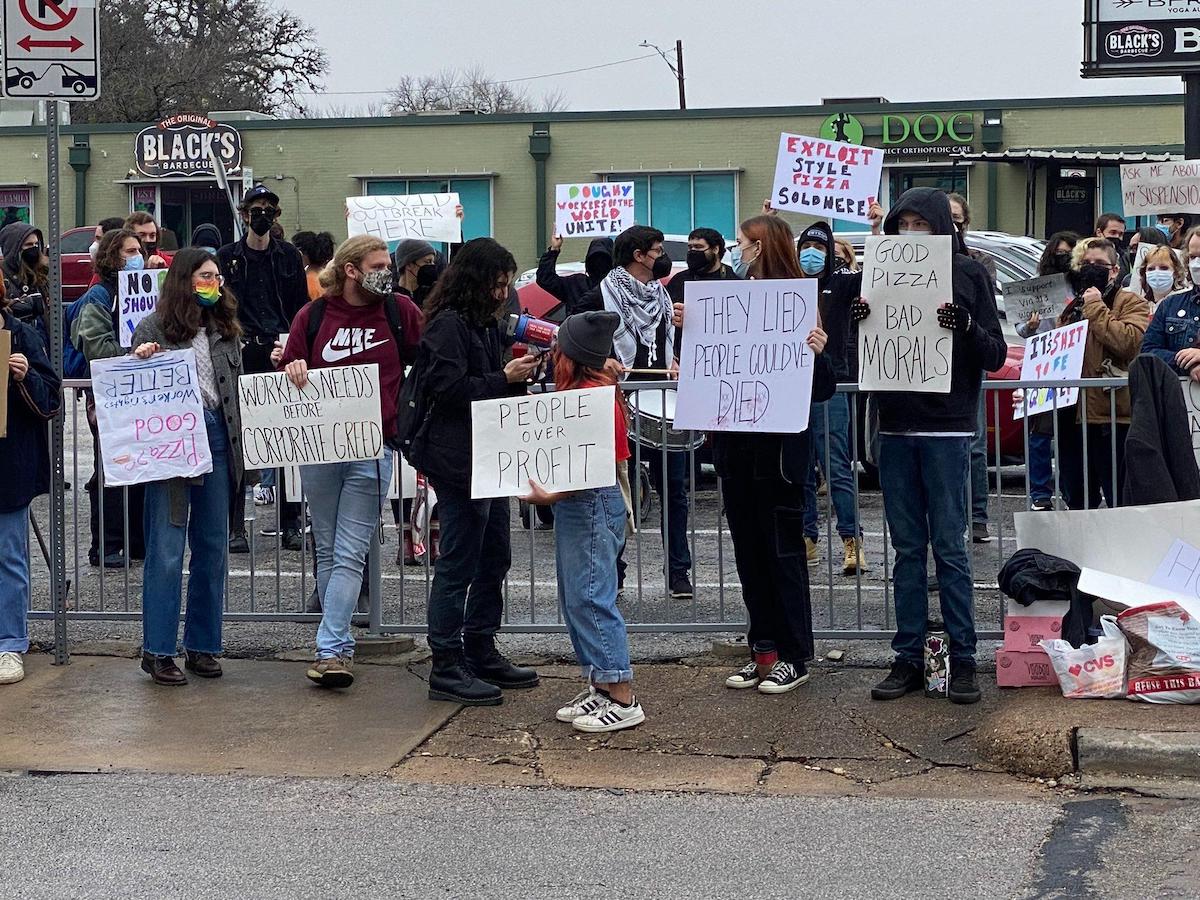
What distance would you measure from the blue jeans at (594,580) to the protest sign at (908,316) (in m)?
1.24

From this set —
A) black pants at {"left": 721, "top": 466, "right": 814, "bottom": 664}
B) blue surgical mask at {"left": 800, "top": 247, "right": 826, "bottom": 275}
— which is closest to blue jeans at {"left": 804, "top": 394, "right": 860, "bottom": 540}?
blue surgical mask at {"left": 800, "top": 247, "right": 826, "bottom": 275}

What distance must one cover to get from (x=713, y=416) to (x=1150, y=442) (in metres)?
1.81

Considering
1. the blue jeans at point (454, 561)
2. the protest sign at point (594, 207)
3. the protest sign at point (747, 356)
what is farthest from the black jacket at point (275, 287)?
the protest sign at point (594, 207)

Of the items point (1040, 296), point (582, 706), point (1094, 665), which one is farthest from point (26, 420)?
point (1040, 296)

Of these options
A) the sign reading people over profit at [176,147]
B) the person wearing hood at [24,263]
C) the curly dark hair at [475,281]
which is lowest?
the curly dark hair at [475,281]

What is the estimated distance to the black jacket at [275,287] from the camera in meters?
11.0

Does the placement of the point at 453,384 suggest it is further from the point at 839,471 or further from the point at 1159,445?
the point at 839,471

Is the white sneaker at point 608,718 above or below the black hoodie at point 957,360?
below

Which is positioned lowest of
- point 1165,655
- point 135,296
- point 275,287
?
point 1165,655

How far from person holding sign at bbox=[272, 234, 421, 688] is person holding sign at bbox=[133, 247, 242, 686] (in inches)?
12.7

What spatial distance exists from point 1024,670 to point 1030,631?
18cm

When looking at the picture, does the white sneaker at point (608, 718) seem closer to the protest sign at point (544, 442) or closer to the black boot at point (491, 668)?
the black boot at point (491, 668)

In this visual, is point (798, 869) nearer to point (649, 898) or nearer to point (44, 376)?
point (649, 898)

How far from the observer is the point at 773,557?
6914 mm
